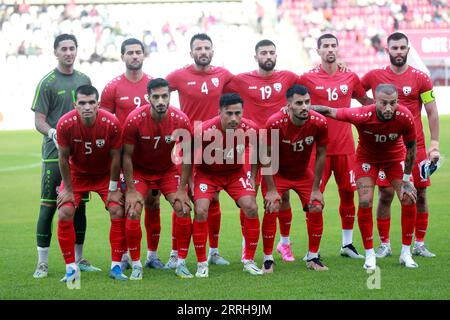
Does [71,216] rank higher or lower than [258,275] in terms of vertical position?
higher

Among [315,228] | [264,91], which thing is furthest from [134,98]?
[315,228]

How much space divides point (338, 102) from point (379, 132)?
2.83 ft

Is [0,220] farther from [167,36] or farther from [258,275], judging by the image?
[167,36]

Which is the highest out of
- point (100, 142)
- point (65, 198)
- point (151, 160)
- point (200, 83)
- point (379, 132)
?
point (200, 83)

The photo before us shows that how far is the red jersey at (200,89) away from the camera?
31.0 ft

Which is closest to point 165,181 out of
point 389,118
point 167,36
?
point 389,118

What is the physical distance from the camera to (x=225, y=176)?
28.5ft

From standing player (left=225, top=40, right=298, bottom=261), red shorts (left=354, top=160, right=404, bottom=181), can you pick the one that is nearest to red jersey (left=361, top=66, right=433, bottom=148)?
red shorts (left=354, top=160, right=404, bottom=181)

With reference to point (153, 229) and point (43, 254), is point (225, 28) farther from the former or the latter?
point (43, 254)

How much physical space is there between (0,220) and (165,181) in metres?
5.00

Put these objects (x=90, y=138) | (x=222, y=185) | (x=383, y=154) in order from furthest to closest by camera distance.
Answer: (x=383, y=154), (x=222, y=185), (x=90, y=138)

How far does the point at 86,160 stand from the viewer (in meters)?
8.42

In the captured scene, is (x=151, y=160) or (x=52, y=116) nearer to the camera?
(x=151, y=160)

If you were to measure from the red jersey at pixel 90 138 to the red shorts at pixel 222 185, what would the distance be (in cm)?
86
